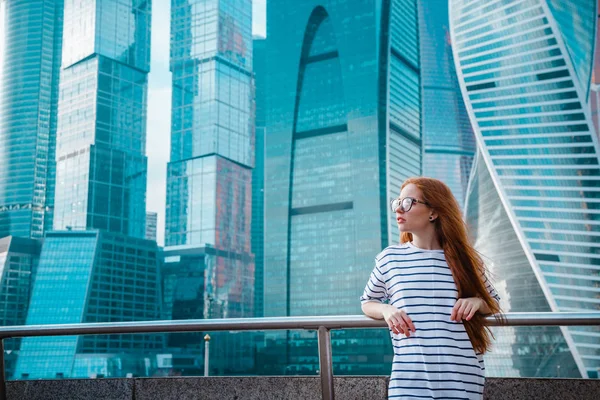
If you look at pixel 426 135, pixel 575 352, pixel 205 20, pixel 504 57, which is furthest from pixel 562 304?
pixel 205 20

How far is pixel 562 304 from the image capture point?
225ft

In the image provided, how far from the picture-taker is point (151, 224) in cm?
12769

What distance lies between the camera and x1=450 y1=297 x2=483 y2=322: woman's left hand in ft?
7.41

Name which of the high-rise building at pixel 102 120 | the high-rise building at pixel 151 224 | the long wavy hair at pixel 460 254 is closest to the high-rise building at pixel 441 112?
the high-rise building at pixel 151 224

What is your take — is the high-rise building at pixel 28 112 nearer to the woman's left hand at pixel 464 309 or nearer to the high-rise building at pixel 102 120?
the high-rise building at pixel 102 120

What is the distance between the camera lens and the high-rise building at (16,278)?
103m

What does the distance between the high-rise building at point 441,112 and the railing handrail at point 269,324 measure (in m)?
122

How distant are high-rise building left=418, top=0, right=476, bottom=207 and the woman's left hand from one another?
12277 centimetres

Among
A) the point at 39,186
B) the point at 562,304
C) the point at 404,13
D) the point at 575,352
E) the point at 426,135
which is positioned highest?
the point at 404,13

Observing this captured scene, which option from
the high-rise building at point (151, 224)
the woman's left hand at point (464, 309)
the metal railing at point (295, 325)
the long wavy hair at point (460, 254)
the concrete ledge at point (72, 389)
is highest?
the high-rise building at point (151, 224)

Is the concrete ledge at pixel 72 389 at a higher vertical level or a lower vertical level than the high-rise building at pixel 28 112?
lower

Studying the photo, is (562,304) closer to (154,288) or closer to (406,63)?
(406,63)

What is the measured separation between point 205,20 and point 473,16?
68.4m

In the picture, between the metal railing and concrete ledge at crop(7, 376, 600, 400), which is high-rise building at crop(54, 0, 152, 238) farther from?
the metal railing
